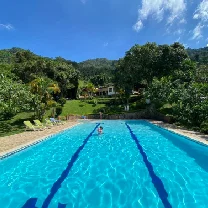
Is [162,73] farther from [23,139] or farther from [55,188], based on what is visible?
[55,188]

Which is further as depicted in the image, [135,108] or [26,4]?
[135,108]

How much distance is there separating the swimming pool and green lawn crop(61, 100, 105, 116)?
24232mm

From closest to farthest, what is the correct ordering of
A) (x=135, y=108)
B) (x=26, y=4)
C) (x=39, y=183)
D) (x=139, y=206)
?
(x=139, y=206) < (x=39, y=183) < (x=26, y=4) < (x=135, y=108)

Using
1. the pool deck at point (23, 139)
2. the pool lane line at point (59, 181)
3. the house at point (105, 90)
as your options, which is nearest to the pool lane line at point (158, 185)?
the pool lane line at point (59, 181)

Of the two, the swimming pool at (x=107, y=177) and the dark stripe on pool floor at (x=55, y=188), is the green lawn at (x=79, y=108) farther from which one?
the dark stripe on pool floor at (x=55, y=188)

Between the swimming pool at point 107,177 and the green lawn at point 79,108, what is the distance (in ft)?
79.5

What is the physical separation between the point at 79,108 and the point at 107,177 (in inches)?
1270

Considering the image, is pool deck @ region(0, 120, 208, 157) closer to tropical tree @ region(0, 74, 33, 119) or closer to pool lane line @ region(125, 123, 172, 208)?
tropical tree @ region(0, 74, 33, 119)

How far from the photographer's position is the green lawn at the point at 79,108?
37594 millimetres

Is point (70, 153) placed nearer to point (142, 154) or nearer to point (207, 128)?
point (142, 154)

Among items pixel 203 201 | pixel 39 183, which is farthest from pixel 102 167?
pixel 203 201

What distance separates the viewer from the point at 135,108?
133 feet

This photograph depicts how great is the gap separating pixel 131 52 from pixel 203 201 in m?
34.3

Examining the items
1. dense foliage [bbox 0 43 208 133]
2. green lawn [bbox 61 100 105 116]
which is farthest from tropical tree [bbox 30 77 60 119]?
green lawn [bbox 61 100 105 116]
